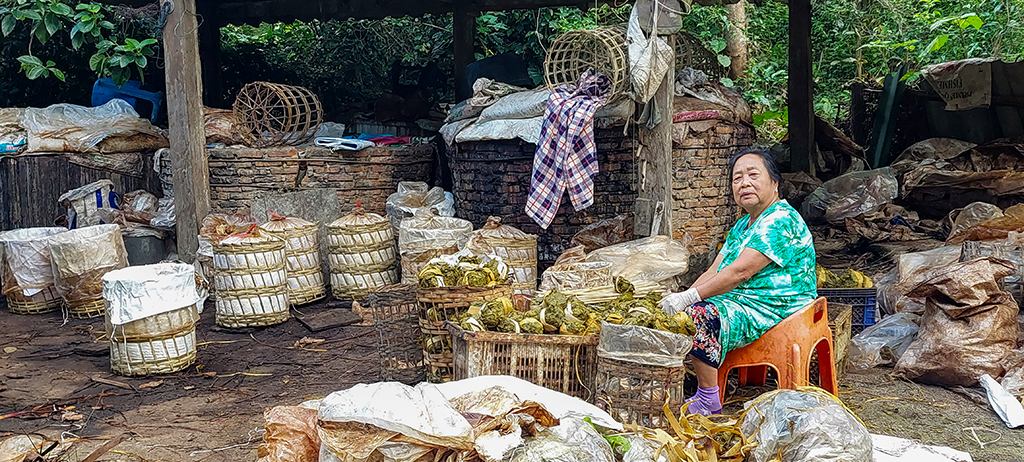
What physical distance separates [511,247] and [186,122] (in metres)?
3.23

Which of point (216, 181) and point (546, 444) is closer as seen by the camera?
point (546, 444)

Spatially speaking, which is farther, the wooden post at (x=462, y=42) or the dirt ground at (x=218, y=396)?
the wooden post at (x=462, y=42)

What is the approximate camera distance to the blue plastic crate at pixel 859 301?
18.1 feet

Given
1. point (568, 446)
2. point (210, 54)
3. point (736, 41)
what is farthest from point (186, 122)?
point (736, 41)

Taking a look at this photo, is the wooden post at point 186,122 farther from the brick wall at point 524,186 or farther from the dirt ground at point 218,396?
the brick wall at point 524,186

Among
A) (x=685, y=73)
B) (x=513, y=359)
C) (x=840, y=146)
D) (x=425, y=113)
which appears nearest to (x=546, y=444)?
(x=513, y=359)

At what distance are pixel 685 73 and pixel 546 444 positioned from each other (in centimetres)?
573

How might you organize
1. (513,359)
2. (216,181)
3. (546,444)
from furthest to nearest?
(216,181)
(513,359)
(546,444)

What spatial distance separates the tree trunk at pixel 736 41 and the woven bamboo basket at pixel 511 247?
9045 millimetres

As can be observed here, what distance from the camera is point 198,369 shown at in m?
5.47

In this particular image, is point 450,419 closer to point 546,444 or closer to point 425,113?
point 546,444

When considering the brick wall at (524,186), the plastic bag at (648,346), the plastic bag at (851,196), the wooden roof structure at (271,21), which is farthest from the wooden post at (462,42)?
the plastic bag at (648,346)

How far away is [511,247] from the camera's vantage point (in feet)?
22.1

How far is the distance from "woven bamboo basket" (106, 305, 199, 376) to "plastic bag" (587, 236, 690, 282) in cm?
273
